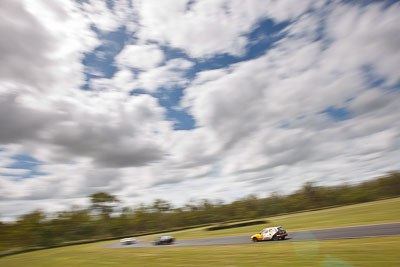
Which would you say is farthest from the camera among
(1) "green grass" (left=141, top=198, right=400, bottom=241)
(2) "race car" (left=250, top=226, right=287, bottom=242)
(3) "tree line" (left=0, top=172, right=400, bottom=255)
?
(3) "tree line" (left=0, top=172, right=400, bottom=255)

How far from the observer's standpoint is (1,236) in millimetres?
46844

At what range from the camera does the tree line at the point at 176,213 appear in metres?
59.9

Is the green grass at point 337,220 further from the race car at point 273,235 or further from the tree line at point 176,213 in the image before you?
the tree line at point 176,213

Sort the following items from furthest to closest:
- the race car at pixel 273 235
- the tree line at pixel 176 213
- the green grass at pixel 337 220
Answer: the tree line at pixel 176 213, the green grass at pixel 337 220, the race car at pixel 273 235

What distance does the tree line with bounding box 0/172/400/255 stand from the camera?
5991 cm

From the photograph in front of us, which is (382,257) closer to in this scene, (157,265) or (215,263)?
(215,263)

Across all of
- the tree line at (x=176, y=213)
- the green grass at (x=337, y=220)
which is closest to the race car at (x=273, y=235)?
the green grass at (x=337, y=220)

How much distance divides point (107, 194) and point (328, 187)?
A: 81.2 metres

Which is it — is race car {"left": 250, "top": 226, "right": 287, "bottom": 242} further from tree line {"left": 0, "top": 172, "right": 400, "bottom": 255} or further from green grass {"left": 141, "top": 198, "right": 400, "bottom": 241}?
tree line {"left": 0, "top": 172, "right": 400, "bottom": 255}

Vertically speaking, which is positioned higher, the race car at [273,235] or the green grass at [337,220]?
the race car at [273,235]

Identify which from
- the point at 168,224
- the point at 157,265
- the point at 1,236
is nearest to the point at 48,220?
the point at 1,236

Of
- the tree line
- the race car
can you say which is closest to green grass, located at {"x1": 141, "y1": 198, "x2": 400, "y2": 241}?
the race car

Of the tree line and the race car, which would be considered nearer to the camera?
the race car

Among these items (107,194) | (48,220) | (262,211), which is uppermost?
(107,194)
